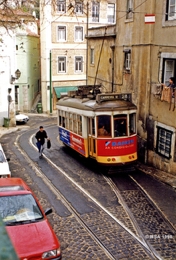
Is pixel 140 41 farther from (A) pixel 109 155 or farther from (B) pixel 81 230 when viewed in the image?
(B) pixel 81 230

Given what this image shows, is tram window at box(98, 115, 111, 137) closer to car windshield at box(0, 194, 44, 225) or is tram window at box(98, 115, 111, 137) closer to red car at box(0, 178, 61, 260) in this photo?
red car at box(0, 178, 61, 260)

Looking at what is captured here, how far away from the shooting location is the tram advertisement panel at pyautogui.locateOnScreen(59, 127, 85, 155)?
46.1 feet

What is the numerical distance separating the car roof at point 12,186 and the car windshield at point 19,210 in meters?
0.31

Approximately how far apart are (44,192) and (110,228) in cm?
350

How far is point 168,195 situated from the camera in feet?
35.5

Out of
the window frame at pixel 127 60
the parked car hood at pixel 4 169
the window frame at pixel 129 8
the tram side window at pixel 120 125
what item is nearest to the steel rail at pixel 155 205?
the tram side window at pixel 120 125

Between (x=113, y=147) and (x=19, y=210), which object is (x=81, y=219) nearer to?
(x=19, y=210)

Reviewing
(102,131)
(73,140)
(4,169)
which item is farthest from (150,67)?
(4,169)

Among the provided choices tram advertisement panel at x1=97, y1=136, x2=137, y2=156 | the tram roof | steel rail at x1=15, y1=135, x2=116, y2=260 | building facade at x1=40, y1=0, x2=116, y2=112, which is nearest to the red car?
steel rail at x1=15, y1=135, x2=116, y2=260

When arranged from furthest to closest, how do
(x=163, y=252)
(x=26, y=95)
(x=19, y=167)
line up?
(x=26, y=95) < (x=19, y=167) < (x=163, y=252)

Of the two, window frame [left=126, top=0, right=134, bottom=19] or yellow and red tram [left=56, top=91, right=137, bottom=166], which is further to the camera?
window frame [left=126, top=0, right=134, bottom=19]

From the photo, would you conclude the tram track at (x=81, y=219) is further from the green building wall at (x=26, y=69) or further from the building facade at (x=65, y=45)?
the green building wall at (x=26, y=69)

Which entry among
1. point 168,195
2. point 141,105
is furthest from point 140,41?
point 168,195

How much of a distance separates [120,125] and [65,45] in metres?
24.3
